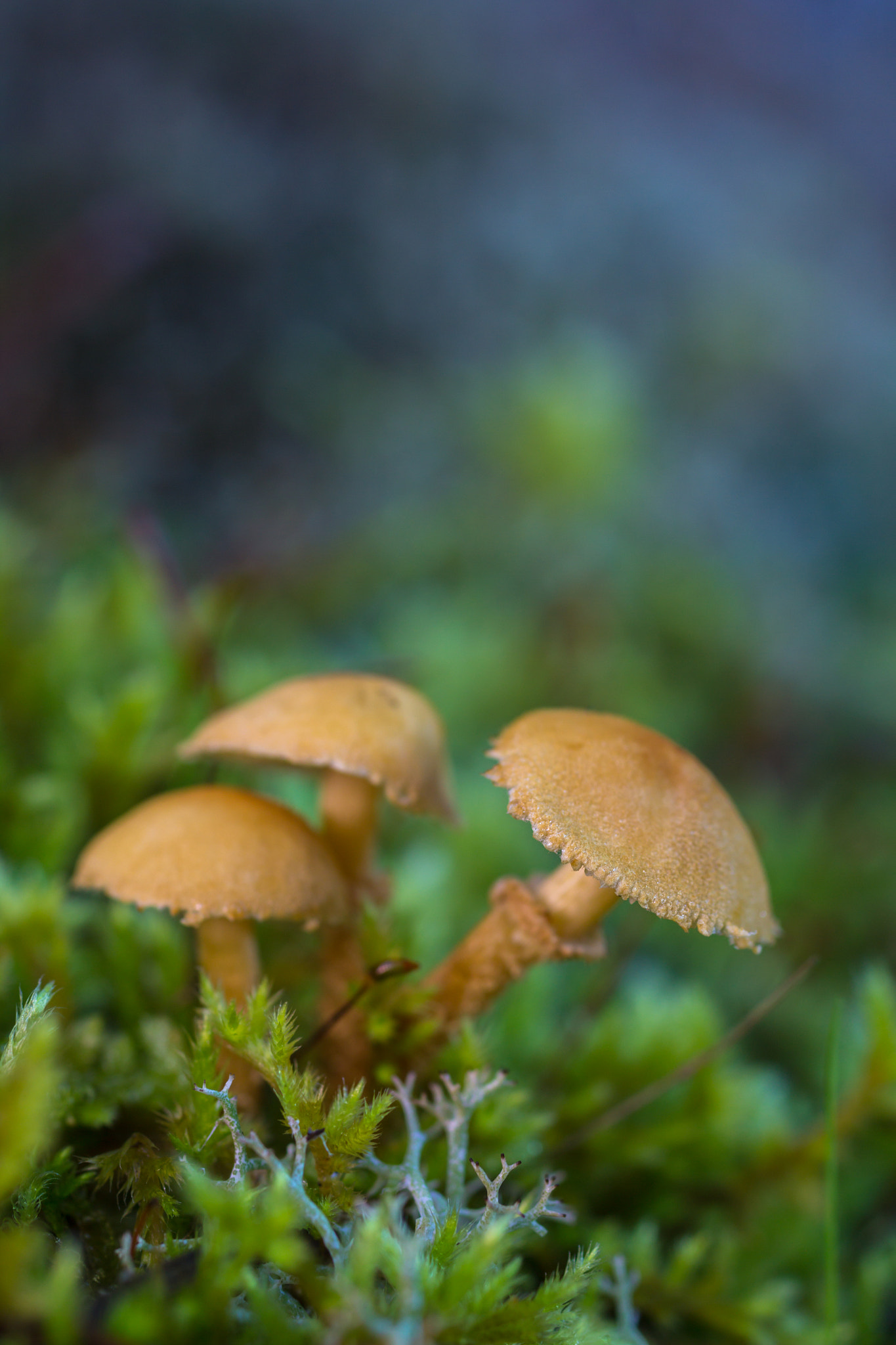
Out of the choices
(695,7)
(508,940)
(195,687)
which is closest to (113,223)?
(195,687)

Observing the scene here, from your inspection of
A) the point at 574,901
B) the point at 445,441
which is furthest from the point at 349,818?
the point at 445,441

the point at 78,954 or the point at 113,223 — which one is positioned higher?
the point at 113,223

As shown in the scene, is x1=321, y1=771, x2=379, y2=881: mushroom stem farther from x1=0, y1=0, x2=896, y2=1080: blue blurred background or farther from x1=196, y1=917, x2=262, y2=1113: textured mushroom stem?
x1=0, y1=0, x2=896, y2=1080: blue blurred background

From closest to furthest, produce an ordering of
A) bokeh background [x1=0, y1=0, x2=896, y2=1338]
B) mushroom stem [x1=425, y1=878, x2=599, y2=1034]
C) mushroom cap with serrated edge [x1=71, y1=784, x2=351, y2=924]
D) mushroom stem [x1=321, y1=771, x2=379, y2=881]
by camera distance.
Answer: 1. mushroom cap with serrated edge [x1=71, y1=784, x2=351, y2=924]
2. mushroom stem [x1=425, y1=878, x2=599, y2=1034]
3. mushroom stem [x1=321, y1=771, x2=379, y2=881]
4. bokeh background [x1=0, y1=0, x2=896, y2=1338]

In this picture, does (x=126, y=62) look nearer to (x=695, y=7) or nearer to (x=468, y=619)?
(x=468, y=619)

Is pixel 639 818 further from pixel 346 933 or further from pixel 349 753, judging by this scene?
pixel 346 933

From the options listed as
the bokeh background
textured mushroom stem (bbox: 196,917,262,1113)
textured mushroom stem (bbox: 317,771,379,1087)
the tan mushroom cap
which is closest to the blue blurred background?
the bokeh background
